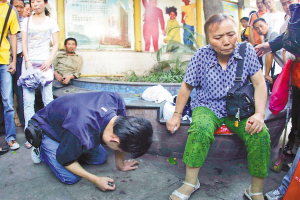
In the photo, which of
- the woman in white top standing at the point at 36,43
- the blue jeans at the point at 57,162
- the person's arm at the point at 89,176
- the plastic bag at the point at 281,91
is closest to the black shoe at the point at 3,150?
the woman in white top standing at the point at 36,43

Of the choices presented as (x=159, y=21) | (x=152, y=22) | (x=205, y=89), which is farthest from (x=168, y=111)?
(x=159, y=21)

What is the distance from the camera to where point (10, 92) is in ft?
9.99

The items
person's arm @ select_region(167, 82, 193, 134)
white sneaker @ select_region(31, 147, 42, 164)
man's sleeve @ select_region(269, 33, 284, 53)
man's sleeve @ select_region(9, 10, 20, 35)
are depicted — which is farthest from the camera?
man's sleeve @ select_region(9, 10, 20, 35)

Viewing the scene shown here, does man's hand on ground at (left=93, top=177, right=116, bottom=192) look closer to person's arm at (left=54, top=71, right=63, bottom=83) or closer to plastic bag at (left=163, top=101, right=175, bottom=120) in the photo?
plastic bag at (left=163, top=101, right=175, bottom=120)

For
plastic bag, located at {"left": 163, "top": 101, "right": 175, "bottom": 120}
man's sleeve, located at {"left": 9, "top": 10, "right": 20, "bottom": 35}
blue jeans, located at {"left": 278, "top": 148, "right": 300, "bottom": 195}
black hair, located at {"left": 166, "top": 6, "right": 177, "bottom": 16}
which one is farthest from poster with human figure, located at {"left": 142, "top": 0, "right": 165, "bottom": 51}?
blue jeans, located at {"left": 278, "top": 148, "right": 300, "bottom": 195}

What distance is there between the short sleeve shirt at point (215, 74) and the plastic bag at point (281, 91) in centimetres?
49

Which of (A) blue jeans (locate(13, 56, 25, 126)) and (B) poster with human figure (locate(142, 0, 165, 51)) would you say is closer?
(A) blue jeans (locate(13, 56, 25, 126))

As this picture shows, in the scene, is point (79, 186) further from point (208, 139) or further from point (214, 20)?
point (214, 20)

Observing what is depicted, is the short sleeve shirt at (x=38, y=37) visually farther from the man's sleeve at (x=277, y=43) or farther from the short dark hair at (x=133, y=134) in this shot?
the man's sleeve at (x=277, y=43)

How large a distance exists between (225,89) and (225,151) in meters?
0.77

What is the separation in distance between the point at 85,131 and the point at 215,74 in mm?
1265

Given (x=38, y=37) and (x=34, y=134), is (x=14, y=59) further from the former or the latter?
(x=34, y=134)

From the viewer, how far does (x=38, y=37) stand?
3.17 metres

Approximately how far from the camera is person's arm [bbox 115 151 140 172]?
2.36 meters
